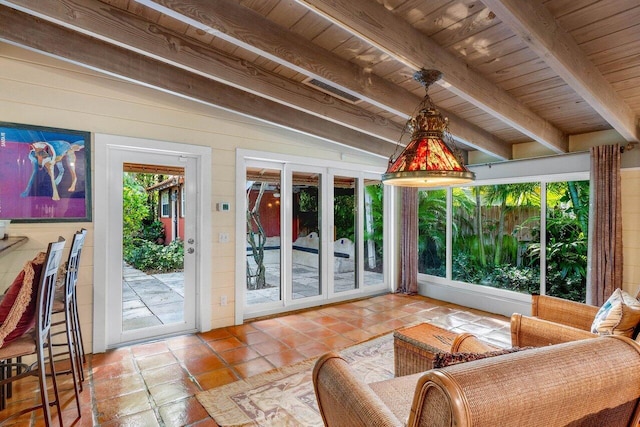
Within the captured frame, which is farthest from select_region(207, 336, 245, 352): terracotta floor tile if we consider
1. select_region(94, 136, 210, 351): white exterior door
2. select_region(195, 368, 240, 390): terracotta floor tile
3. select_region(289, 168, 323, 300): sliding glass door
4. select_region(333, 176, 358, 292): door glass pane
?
select_region(333, 176, 358, 292): door glass pane

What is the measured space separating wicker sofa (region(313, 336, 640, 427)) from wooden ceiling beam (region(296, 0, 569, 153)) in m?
1.85

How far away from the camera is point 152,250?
12.5ft

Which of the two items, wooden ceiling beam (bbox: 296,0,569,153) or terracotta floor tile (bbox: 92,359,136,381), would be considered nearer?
wooden ceiling beam (bbox: 296,0,569,153)

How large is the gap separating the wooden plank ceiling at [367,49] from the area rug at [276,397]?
7.12 ft

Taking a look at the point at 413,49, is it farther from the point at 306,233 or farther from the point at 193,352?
the point at 193,352

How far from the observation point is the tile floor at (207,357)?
2.38 meters

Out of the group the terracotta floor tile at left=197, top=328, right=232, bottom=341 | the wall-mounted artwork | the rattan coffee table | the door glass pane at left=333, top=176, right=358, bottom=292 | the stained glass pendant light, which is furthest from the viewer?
the door glass pane at left=333, top=176, right=358, bottom=292

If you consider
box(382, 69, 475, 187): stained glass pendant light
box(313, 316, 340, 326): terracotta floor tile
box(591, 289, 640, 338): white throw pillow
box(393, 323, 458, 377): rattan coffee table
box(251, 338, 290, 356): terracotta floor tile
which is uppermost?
box(382, 69, 475, 187): stained glass pendant light

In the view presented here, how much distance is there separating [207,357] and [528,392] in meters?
2.95

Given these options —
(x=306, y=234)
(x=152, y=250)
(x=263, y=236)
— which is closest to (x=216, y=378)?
(x=152, y=250)

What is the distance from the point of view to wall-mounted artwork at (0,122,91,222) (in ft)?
9.60

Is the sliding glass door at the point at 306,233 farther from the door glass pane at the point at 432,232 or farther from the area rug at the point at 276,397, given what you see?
the door glass pane at the point at 432,232

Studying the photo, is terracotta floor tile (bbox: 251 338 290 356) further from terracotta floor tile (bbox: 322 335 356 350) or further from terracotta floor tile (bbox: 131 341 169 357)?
terracotta floor tile (bbox: 131 341 169 357)

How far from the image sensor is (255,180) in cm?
448
